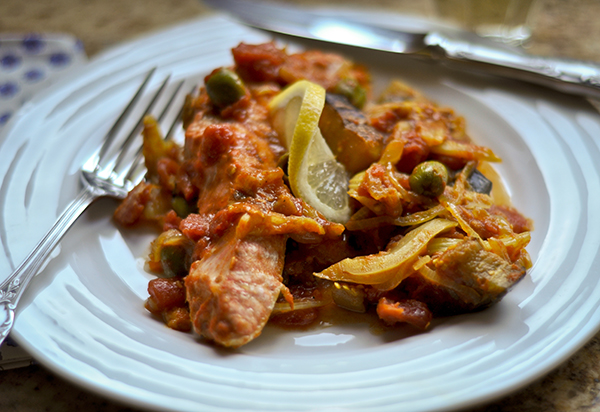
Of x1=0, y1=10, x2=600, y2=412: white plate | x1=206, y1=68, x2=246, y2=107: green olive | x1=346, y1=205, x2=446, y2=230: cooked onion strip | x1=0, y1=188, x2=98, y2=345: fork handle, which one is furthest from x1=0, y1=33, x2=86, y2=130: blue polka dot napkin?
x1=346, y1=205, x2=446, y2=230: cooked onion strip

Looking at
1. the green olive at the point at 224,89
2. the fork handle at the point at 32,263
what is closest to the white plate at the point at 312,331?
the fork handle at the point at 32,263

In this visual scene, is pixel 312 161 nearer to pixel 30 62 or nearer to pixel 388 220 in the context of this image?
pixel 388 220

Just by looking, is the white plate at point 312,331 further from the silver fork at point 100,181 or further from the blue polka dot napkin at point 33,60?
the blue polka dot napkin at point 33,60

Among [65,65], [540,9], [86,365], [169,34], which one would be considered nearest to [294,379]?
[86,365]

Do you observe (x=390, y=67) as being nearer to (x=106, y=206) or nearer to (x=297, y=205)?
(x=297, y=205)

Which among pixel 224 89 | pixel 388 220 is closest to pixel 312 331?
pixel 388 220

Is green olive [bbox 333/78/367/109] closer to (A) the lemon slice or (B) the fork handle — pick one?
(A) the lemon slice
